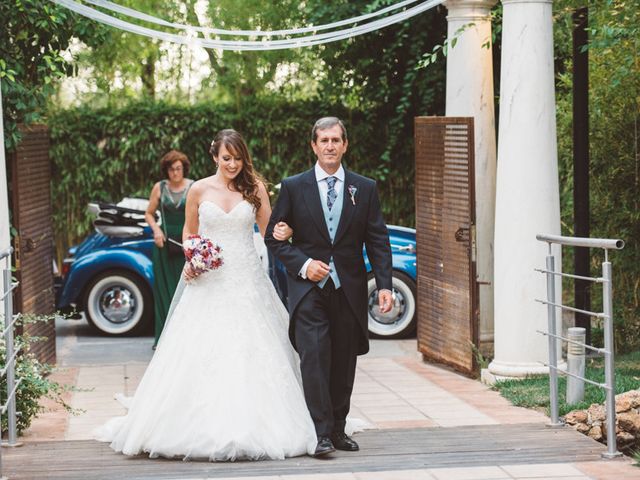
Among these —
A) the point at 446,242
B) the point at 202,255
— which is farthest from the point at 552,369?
the point at 446,242

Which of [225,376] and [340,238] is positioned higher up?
[340,238]

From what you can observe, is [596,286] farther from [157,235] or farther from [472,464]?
[472,464]

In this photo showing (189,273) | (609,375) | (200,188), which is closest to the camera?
(609,375)

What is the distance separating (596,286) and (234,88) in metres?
9.42

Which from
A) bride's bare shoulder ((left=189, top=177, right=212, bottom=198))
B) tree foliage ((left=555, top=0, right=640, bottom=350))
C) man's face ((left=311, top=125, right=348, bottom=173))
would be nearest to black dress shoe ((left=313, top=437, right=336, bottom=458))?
man's face ((left=311, top=125, right=348, bottom=173))

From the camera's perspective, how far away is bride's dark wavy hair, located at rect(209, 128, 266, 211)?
293 inches

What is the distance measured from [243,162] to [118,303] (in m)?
6.14

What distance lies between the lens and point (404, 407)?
29.3 ft

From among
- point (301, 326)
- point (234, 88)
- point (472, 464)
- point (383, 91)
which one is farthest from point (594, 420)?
point (234, 88)

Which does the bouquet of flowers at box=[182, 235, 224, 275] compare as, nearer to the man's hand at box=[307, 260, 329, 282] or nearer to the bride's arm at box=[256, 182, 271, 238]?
the bride's arm at box=[256, 182, 271, 238]

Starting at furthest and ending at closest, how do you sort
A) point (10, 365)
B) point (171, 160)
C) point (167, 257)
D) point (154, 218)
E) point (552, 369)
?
1. point (154, 218)
2. point (167, 257)
3. point (171, 160)
4. point (552, 369)
5. point (10, 365)

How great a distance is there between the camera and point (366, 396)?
947 cm

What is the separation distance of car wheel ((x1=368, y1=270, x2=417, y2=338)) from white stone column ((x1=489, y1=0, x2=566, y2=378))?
3328mm

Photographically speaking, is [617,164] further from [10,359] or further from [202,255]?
[10,359]
